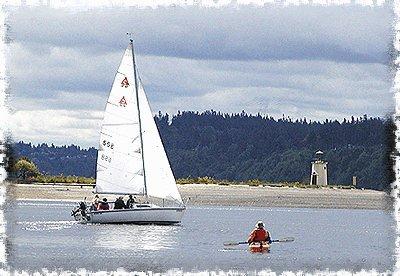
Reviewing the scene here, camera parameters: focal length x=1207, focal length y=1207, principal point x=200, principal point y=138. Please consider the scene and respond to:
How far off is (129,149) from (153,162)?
1.43m

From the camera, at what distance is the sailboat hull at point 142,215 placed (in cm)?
5562

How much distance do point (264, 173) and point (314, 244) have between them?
342 ft

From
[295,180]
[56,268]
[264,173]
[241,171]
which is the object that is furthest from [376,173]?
[56,268]

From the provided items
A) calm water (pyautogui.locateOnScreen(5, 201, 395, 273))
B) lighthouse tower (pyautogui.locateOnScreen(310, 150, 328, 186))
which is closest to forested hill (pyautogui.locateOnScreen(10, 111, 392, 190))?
lighthouse tower (pyautogui.locateOnScreen(310, 150, 328, 186))

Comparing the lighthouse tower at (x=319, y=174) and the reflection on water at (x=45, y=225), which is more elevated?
the lighthouse tower at (x=319, y=174)

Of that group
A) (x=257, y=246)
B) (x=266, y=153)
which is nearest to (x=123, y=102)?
(x=257, y=246)

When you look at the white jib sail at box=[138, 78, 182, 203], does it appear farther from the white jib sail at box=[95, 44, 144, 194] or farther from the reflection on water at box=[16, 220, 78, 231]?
the reflection on water at box=[16, 220, 78, 231]

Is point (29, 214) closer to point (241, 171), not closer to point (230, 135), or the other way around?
point (241, 171)

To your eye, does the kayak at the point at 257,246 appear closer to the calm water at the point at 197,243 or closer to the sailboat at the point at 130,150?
the calm water at the point at 197,243

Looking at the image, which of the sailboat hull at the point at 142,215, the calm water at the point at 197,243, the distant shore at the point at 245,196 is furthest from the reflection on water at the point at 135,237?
the distant shore at the point at 245,196

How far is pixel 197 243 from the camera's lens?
48.3 meters

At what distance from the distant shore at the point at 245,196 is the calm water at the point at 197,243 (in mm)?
10721

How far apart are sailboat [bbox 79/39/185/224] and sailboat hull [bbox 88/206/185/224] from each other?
0.05 metres

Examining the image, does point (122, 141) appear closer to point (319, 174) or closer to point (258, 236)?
point (258, 236)
